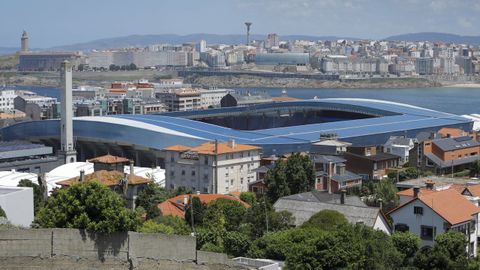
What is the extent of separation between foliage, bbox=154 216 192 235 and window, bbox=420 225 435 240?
1635mm

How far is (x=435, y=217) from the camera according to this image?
20.9 ft

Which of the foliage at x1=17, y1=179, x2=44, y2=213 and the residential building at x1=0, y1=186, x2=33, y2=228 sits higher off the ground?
the residential building at x1=0, y1=186, x2=33, y2=228

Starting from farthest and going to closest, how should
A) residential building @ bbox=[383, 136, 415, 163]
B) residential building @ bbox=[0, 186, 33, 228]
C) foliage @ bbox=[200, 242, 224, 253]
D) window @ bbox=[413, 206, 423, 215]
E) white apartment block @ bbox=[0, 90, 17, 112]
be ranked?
white apartment block @ bbox=[0, 90, 17, 112] → residential building @ bbox=[383, 136, 415, 163] → residential building @ bbox=[0, 186, 33, 228] → window @ bbox=[413, 206, 423, 215] → foliage @ bbox=[200, 242, 224, 253]

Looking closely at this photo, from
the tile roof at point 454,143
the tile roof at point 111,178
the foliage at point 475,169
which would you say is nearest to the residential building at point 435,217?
the tile roof at point 111,178

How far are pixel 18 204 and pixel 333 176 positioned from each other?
397 centimetres

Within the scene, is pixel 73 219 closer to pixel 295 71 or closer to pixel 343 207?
pixel 343 207

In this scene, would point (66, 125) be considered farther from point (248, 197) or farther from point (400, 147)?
point (248, 197)

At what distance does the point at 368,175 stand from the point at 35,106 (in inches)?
600

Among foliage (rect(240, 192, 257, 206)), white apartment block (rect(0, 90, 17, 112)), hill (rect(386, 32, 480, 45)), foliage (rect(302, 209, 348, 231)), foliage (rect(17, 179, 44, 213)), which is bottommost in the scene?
white apartment block (rect(0, 90, 17, 112))

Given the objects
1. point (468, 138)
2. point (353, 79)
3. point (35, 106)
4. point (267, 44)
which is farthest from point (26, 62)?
point (468, 138)

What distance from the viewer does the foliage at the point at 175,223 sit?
668cm

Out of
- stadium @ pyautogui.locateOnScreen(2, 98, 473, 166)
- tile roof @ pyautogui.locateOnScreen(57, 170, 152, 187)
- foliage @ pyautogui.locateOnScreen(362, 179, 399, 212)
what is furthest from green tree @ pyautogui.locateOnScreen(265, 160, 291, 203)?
stadium @ pyautogui.locateOnScreen(2, 98, 473, 166)

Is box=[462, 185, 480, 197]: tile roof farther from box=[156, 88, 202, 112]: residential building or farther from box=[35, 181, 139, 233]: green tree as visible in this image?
box=[156, 88, 202, 112]: residential building

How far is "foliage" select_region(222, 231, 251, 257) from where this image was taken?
6027 mm
